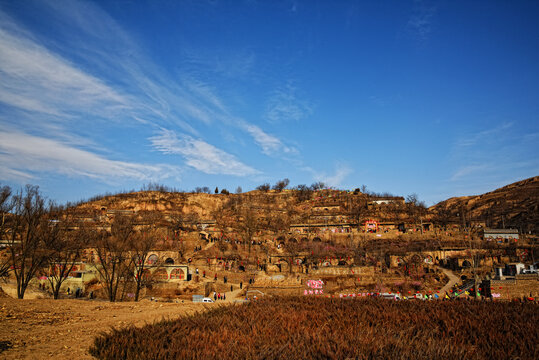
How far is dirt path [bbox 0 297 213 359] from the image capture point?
8078mm

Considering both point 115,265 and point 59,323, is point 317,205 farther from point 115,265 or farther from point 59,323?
point 59,323

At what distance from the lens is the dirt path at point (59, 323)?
8078mm

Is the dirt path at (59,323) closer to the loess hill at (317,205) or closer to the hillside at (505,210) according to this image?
the loess hill at (317,205)

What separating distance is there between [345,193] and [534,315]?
92.1 metres

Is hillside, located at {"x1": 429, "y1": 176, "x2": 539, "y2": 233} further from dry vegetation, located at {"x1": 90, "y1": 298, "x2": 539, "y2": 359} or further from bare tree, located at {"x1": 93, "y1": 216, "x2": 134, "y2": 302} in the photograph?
dry vegetation, located at {"x1": 90, "y1": 298, "x2": 539, "y2": 359}

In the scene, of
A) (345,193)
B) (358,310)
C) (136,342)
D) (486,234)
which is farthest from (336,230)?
(136,342)

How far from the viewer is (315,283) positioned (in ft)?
116

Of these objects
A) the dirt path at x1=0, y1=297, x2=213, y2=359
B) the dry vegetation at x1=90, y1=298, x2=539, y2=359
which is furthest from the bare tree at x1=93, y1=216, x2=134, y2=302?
the dry vegetation at x1=90, y1=298, x2=539, y2=359

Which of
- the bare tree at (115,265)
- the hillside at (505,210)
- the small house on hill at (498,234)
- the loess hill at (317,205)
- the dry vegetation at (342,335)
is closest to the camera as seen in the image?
the dry vegetation at (342,335)

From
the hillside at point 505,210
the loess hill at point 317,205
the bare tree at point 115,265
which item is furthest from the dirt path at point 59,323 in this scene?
the hillside at point 505,210

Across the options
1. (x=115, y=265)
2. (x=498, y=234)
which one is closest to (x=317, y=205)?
(x=498, y=234)

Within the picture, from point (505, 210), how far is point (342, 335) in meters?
106

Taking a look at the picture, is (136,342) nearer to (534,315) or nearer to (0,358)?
(0,358)

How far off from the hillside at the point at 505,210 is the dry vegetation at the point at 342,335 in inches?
2723
